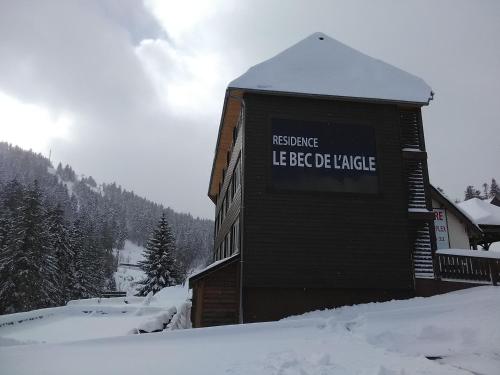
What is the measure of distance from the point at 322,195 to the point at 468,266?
19.6 feet

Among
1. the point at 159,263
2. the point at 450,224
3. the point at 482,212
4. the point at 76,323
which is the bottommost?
the point at 76,323

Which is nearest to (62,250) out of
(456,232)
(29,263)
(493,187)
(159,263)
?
(159,263)

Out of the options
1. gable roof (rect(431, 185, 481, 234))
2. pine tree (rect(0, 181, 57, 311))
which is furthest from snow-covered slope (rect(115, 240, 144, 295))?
gable roof (rect(431, 185, 481, 234))

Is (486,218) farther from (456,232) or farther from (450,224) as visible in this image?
(450,224)

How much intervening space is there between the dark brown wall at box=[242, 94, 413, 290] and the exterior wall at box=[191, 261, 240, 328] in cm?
102

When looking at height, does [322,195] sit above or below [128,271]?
below

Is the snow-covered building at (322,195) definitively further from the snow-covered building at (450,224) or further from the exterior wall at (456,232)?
the exterior wall at (456,232)

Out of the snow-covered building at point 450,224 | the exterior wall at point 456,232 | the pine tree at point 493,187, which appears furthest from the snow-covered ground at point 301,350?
the pine tree at point 493,187

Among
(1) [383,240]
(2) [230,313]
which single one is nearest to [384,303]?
(1) [383,240]

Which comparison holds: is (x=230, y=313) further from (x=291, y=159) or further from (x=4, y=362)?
(x=4, y=362)

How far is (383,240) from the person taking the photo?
50.8 feet

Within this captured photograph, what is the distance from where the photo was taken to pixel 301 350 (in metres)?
8.00

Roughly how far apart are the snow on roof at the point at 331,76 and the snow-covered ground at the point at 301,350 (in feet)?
29.9

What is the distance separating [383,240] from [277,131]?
5707 mm
